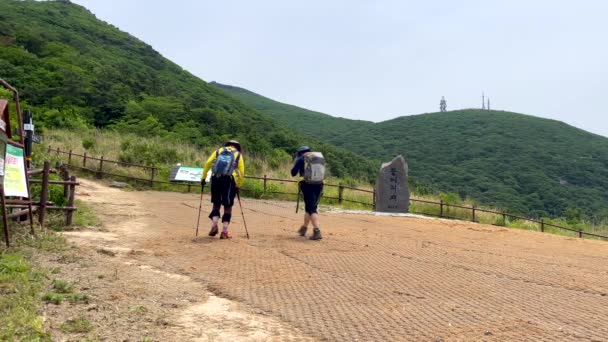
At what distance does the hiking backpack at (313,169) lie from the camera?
9.21 m

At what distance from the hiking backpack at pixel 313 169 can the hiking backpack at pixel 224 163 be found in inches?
50.3

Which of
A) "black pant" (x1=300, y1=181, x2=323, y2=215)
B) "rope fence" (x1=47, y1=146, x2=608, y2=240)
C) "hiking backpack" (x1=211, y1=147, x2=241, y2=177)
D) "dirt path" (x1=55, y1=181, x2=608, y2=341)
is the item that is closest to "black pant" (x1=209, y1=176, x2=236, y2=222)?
"hiking backpack" (x1=211, y1=147, x2=241, y2=177)

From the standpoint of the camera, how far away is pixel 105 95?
116 feet

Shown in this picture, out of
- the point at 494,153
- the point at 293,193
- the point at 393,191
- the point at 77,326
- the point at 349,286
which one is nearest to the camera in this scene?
the point at 77,326

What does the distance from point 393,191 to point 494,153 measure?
2105 inches

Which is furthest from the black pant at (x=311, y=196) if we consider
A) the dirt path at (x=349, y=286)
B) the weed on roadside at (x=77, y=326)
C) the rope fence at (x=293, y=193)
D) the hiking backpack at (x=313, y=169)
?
the rope fence at (x=293, y=193)

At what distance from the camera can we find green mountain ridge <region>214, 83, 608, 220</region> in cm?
4675

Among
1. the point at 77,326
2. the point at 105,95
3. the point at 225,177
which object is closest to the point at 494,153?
the point at 105,95

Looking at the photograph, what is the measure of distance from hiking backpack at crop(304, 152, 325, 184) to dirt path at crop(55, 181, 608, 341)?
3.55 ft

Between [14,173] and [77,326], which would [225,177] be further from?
[77,326]

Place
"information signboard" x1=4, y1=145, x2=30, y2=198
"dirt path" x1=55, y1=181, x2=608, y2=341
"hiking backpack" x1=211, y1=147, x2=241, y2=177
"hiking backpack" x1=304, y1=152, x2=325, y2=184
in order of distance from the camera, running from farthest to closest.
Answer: "hiking backpack" x1=304, y1=152, x2=325, y2=184 → "hiking backpack" x1=211, y1=147, x2=241, y2=177 → "information signboard" x1=4, y1=145, x2=30, y2=198 → "dirt path" x1=55, y1=181, x2=608, y2=341

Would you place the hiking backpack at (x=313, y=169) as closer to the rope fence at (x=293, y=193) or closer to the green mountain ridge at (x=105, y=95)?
the rope fence at (x=293, y=193)

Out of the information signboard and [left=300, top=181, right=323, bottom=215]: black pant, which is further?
[left=300, top=181, right=323, bottom=215]: black pant

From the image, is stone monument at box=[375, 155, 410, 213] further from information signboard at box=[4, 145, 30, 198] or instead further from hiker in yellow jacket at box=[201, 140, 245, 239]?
information signboard at box=[4, 145, 30, 198]
